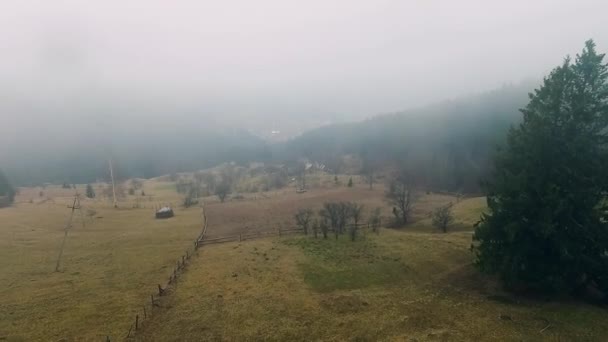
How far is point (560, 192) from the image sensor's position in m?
30.2

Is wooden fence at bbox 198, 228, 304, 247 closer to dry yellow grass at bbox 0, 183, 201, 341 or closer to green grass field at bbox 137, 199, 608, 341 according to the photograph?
dry yellow grass at bbox 0, 183, 201, 341

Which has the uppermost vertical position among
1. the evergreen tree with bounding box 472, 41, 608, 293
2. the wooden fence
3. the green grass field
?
the evergreen tree with bounding box 472, 41, 608, 293

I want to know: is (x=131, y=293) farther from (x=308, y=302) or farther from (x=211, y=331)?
(x=308, y=302)

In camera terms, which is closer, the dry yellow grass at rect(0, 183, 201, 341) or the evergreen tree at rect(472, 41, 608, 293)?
the evergreen tree at rect(472, 41, 608, 293)

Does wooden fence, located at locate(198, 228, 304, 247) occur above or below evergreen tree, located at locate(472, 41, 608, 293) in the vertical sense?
below

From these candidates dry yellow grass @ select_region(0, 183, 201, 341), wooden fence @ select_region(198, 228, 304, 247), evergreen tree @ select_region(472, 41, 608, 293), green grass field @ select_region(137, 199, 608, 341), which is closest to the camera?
green grass field @ select_region(137, 199, 608, 341)

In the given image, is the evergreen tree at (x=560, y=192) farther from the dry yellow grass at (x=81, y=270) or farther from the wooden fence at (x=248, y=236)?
the wooden fence at (x=248, y=236)

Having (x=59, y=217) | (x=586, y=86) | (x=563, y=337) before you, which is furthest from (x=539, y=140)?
(x=59, y=217)

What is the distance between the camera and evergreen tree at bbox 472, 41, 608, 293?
1167 inches

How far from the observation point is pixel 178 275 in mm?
41750

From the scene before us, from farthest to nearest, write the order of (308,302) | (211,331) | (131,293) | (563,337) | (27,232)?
(27,232) < (131,293) < (308,302) < (211,331) < (563,337)

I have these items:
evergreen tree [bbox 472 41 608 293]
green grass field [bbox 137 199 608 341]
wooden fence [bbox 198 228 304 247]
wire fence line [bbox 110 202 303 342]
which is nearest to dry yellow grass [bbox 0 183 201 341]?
wire fence line [bbox 110 202 303 342]

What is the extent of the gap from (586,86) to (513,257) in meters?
15.0

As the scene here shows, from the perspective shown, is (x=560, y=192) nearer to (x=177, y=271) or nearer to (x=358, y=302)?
(x=358, y=302)
